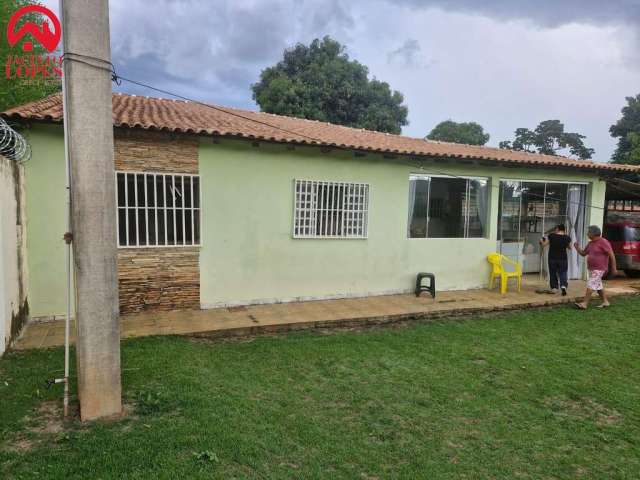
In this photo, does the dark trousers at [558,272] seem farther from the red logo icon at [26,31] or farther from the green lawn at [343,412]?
the red logo icon at [26,31]

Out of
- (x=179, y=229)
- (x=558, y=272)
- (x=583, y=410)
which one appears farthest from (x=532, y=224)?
(x=179, y=229)

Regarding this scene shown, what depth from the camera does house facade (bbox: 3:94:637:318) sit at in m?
6.02

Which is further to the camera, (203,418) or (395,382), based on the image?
(395,382)

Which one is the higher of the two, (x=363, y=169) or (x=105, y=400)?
(x=363, y=169)

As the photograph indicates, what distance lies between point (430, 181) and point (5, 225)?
711cm

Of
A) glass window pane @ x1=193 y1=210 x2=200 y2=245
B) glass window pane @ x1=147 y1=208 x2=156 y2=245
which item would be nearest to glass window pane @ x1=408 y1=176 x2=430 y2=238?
glass window pane @ x1=193 y1=210 x2=200 y2=245

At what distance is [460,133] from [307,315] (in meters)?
32.3

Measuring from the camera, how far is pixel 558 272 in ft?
28.1

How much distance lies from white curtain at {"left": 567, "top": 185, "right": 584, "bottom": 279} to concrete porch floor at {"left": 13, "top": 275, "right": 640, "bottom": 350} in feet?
5.42

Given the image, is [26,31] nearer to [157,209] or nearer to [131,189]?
[131,189]

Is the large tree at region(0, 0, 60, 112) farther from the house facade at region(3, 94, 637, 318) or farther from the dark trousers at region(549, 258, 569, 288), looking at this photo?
the dark trousers at region(549, 258, 569, 288)

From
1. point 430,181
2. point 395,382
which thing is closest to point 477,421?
point 395,382

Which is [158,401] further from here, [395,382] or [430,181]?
[430,181]

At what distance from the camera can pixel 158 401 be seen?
3.49m
